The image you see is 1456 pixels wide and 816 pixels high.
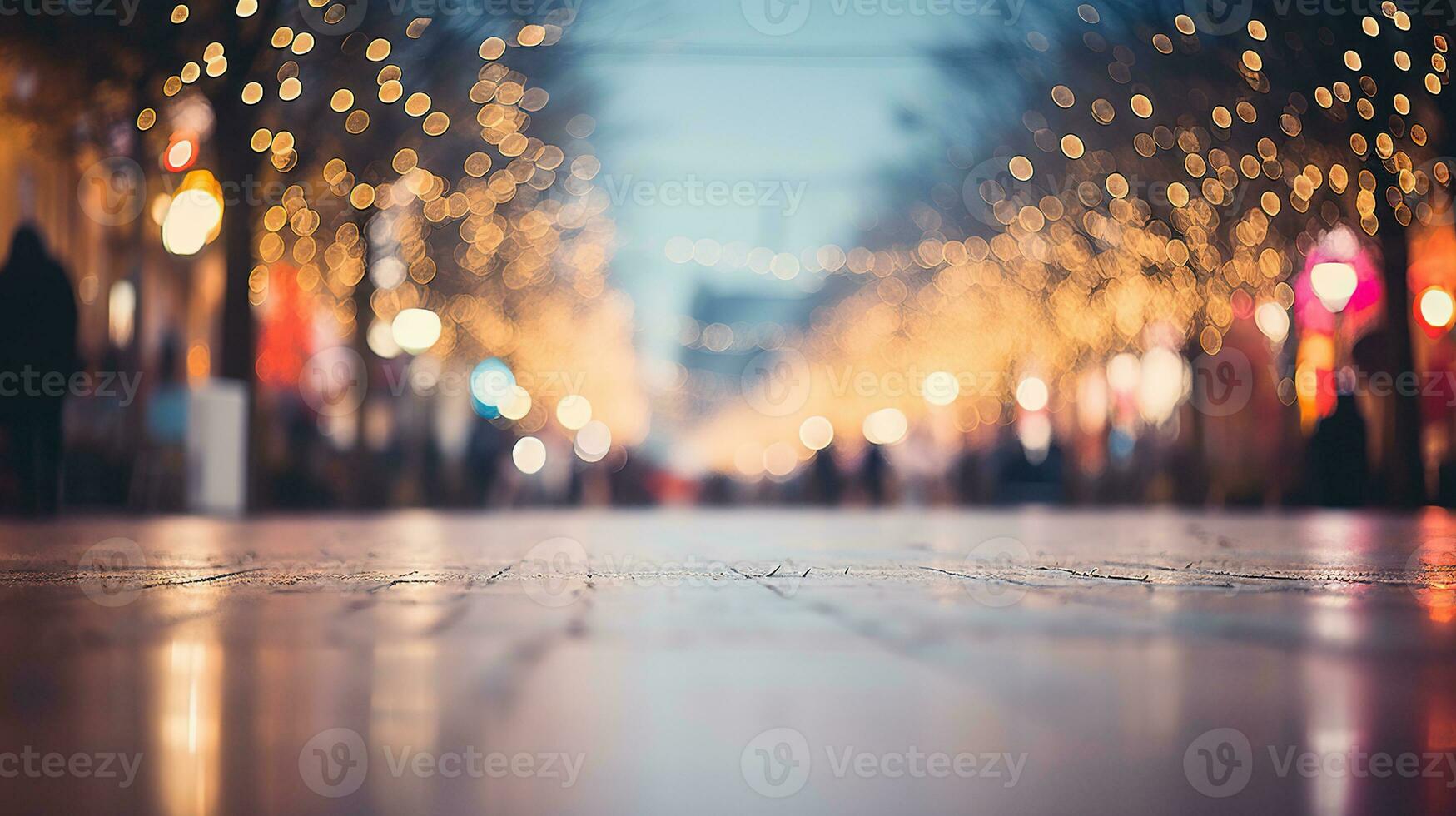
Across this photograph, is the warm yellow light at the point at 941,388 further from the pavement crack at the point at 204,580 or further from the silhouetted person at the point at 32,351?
the pavement crack at the point at 204,580

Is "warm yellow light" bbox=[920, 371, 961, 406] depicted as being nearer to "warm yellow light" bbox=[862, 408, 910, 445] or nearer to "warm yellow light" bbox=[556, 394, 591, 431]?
"warm yellow light" bbox=[556, 394, 591, 431]

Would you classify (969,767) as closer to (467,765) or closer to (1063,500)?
(467,765)

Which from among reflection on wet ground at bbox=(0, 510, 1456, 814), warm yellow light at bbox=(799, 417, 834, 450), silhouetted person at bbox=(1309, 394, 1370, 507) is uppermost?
warm yellow light at bbox=(799, 417, 834, 450)

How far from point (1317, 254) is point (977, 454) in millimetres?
9871

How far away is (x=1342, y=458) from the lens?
2802 centimetres

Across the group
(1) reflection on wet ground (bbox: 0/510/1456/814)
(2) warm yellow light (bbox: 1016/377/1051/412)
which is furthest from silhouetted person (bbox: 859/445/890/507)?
(1) reflection on wet ground (bbox: 0/510/1456/814)

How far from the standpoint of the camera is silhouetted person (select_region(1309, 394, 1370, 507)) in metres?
27.8

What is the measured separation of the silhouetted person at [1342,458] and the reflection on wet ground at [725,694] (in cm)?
2073

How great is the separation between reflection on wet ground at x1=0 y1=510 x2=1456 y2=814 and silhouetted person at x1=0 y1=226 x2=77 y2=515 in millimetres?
10778

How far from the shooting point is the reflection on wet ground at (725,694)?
2514mm

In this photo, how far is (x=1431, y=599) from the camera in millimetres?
6418

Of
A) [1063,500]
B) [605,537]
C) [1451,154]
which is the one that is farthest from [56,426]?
[1063,500]

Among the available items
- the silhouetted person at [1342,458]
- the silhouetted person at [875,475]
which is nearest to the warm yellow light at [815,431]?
the silhouetted person at [875,475]

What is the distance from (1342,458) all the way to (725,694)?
26.1m
